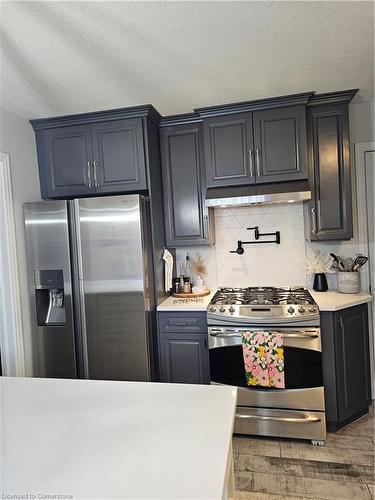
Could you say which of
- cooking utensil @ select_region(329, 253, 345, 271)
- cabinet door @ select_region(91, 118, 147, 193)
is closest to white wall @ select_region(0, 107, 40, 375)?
cabinet door @ select_region(91, 118, 147, 193)

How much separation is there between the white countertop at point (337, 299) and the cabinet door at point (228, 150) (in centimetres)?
109

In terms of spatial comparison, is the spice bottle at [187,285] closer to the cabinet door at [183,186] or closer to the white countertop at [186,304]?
the white countertop at [186,304]

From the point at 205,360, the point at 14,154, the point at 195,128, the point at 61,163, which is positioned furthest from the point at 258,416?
the point at 14,154

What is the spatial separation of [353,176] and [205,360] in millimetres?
2006

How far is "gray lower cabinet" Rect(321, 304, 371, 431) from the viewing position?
2.36 meters

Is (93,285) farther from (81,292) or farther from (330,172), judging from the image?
(330,172)

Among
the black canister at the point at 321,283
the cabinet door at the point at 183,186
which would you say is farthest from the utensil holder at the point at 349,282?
the cabinet door at the point at 183,186

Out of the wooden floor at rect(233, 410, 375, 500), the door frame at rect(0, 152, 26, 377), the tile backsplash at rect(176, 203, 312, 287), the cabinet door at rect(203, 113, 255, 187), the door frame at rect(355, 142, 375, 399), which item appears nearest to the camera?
the wooden floor at rect(233, 410, 375, 500)

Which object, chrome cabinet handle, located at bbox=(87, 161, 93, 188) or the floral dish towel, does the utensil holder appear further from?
chrome cabinet handle, located at bbox=(87, 161, 93, 188)

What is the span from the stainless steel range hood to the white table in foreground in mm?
1658

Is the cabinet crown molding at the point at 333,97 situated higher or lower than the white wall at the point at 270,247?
higher

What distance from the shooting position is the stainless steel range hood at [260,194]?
2.53m

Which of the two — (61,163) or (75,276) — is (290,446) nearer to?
(75,276)

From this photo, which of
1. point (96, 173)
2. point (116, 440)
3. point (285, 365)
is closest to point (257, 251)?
point (285, 365)
